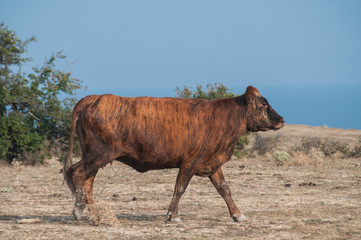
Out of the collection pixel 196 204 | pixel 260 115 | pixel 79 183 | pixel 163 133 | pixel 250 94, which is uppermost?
pixel 250 94

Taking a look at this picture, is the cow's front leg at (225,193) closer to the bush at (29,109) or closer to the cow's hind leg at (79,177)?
the cow's hind leg at (79,177)

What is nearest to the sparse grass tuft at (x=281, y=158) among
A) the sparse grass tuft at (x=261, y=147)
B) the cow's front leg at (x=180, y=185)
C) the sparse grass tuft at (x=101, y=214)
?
the sparse grass tuft at (x=261, y=147)

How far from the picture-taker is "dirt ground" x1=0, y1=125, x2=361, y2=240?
8898 millimetres

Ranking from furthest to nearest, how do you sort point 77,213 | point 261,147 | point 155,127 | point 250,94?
point 261,147
point 250,94
point 77,213
point 155,127

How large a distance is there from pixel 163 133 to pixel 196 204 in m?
2.82

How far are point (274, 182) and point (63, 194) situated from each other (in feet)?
17.3

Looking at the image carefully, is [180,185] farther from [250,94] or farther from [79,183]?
[250,94]

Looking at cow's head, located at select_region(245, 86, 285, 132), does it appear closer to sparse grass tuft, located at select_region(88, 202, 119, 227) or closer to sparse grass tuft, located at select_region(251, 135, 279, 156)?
sparse grass tuft, located at select_region(88, 202, 119, 227)

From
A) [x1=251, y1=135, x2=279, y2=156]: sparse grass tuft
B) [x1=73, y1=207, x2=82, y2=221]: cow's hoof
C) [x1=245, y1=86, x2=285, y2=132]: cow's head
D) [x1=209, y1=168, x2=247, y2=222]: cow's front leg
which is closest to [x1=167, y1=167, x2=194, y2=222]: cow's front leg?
[x1=209, y1=168, x2=247, y2=222]: cow's front leg

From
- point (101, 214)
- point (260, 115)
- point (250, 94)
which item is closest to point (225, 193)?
point (260, 115)

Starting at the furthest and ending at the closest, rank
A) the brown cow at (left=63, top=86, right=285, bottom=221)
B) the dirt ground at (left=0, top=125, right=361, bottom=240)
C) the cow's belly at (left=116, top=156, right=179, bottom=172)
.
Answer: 1. the cow's belly at (left=116, top=156, right=179, bottom=172)
2. the brown cow at (left=63, top=86, right=285, bottom=221)
3. the dirt ground at (left=0, top=125, right=361, bottom=240)

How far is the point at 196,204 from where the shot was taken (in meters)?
11.7

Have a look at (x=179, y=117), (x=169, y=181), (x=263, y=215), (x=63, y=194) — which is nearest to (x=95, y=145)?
(x=179, y=117)

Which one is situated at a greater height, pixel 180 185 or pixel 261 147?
pixel 180 185
